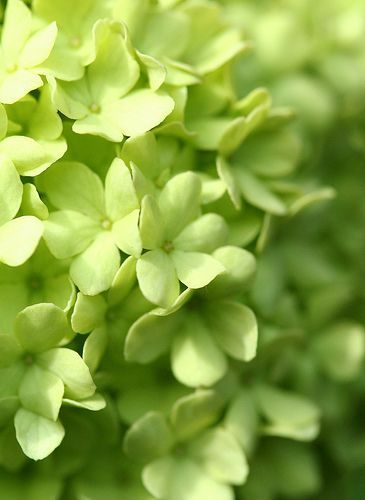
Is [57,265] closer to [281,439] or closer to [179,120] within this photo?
[179,120]

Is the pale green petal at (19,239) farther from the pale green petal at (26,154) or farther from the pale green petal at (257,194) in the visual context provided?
the pale green petal at (257,194)

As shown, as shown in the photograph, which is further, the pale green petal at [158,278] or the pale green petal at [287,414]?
the pale green petal at [287,414]

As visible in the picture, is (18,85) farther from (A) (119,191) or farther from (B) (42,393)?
(B) (42,393)

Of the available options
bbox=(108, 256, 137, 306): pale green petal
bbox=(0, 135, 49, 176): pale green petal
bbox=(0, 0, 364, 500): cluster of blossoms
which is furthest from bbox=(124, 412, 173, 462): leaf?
bbox=(0, 135, 49, 176): pale green petal

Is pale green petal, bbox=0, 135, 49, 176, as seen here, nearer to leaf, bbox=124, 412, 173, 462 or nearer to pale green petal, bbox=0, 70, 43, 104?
pale green petal, bbox=0, 70, 43, 104

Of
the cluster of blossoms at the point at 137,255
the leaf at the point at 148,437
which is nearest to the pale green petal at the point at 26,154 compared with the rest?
the cluster of blossoms at the point at 137,255

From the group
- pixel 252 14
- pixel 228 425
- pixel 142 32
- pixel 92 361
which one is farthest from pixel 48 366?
pixel 252 14
